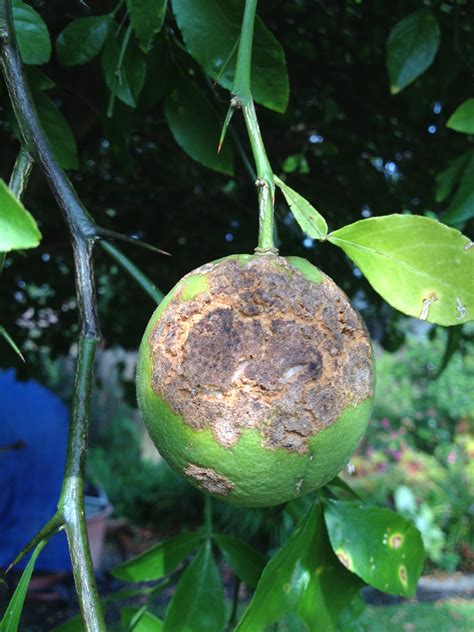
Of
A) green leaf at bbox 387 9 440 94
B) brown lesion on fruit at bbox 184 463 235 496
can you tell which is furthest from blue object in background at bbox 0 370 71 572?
Result: brown lesion on fruit at bbox 184 463 235 496

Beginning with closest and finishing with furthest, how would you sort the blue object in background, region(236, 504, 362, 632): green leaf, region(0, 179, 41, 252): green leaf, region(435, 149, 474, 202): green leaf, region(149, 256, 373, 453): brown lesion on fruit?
region(0, 179, 41, 252): green leaf < region(149, 256, 373, 453): brown lesion on fruit < region(236, 504, 362, 632): green leaf < region(435, 149, 474, 202): green leaf < the blue object in background

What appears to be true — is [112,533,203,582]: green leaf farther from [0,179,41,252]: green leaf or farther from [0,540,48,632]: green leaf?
[0,179,41,252]: green leaf

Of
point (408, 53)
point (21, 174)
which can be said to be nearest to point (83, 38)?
point (21, 174)

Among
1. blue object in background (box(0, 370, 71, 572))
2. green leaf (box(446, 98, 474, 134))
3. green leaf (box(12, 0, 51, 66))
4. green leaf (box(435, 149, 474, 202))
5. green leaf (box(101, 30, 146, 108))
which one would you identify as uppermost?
green leaf (box(12, 0, 51, 66))

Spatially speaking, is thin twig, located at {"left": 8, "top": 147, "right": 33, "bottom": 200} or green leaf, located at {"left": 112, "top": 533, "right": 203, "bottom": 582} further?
A: green leaf, located at {"left": 112, "top": 533, "right": 203, "bottom": 582}

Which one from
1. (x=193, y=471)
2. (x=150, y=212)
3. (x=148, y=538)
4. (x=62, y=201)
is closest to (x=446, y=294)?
(x=193, y=471)

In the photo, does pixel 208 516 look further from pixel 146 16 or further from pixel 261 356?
pixel 146 16
